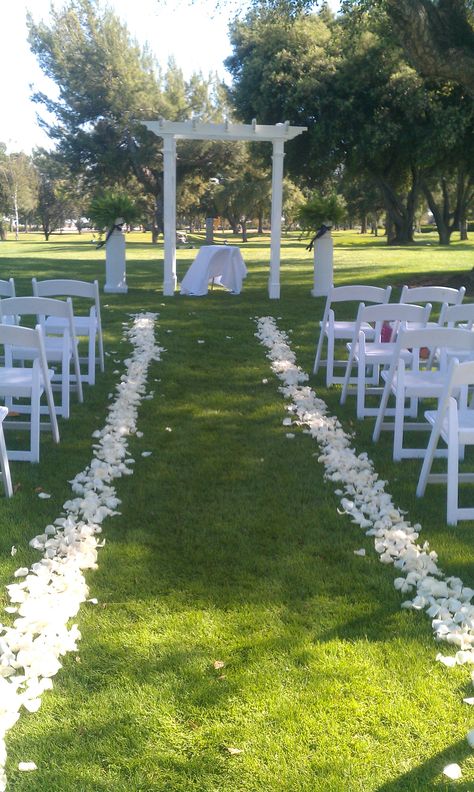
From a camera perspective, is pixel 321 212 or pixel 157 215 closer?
pixel 321 212

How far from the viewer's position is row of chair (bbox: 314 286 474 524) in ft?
14.5

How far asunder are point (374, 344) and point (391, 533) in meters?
3.23

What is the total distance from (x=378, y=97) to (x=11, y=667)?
71.7 ft

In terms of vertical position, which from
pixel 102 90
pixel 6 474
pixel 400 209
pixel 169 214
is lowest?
pixel 6 474

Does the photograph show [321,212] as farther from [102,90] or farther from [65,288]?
[102,90]

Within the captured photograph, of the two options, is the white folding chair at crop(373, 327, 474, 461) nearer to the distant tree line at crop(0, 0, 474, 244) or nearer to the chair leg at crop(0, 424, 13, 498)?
the chair leg at crop(0, 424, 13, 498)

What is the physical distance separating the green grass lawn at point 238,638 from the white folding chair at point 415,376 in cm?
16

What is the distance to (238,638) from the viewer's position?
331 cm

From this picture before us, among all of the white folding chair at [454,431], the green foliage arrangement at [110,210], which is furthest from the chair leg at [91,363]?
the green foliage arrangement at [110,210]

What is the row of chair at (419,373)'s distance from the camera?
4.42m

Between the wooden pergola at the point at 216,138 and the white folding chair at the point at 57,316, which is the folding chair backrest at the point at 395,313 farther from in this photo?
the wooden pergola at the point at 216,138

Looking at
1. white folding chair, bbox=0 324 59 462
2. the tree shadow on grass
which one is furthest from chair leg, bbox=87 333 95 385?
the tree shadow on grass

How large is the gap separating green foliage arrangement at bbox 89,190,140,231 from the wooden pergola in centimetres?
78

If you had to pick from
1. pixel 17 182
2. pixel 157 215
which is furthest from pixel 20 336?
pixel 17 182
